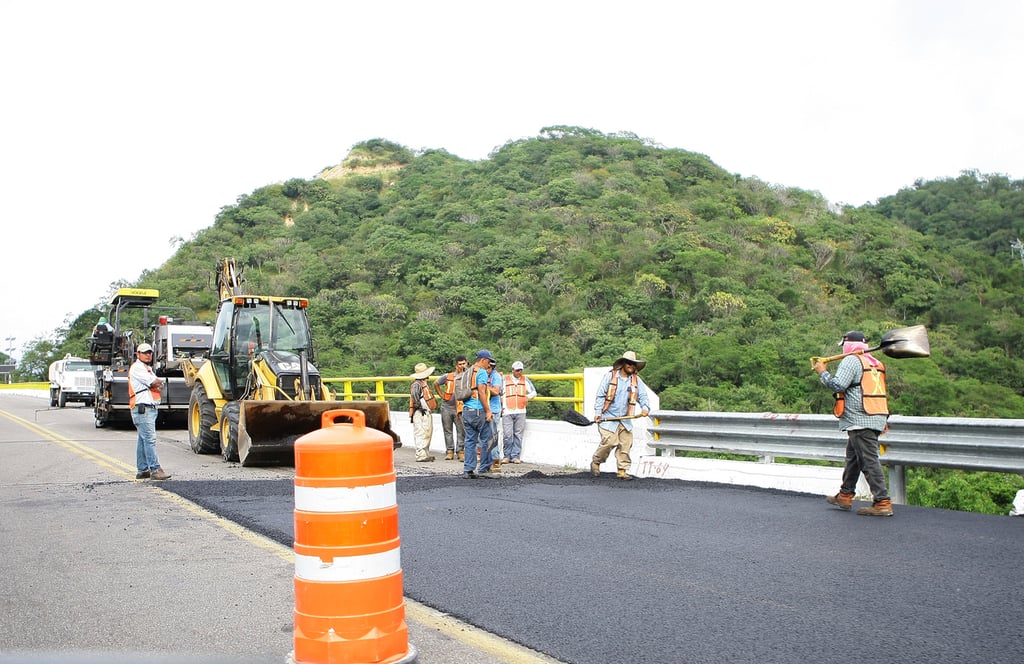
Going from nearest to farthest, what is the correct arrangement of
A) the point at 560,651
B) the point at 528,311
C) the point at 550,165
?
the point at 560,651 < the point at 528,311 < the point at 550,165

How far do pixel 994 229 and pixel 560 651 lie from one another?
84964mm

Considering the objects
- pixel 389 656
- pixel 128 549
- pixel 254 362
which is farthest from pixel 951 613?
pixel 254 362

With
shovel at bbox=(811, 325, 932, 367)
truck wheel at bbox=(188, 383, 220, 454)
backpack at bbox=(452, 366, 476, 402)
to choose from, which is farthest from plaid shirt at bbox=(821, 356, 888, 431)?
truck wheel at bbox=(188, 383, 220, 454)

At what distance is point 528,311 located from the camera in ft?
201

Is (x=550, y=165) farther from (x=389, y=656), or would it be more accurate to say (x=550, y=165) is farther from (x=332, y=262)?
(x=389, y=656)

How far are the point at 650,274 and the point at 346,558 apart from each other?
2299 inches

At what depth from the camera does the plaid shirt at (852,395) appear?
28.1 feet

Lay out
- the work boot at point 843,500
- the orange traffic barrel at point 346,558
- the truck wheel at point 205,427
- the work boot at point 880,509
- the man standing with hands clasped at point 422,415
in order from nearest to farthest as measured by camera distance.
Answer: the orange traffic barrel at point 346,558, the work boot at point 880,509, the work boot at point 843,500, the truck wheel at point 205,427, the man standing with hands clasped at point 422,415

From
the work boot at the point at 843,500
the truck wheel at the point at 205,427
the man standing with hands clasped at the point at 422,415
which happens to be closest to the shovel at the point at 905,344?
the work boot at the point at 843,500

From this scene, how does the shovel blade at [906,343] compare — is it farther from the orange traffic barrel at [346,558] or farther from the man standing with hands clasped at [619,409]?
the orange traffic barrel at [346,558]

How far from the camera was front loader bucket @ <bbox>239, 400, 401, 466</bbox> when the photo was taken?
44.2 feet

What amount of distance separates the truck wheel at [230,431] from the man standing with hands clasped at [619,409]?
19.0 feet

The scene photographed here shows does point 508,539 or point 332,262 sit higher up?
point 332,262

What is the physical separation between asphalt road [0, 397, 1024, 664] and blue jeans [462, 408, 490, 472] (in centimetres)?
236
